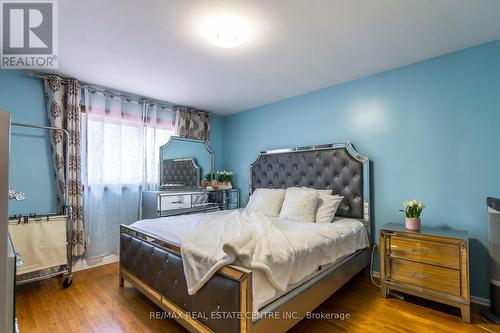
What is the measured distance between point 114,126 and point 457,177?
4150 millimetres

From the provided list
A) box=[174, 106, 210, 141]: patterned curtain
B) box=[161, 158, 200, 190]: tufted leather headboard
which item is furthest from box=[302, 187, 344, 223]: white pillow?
box=[174, 106, 210, 141]: patterned curtain

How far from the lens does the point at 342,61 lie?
99.9 inches

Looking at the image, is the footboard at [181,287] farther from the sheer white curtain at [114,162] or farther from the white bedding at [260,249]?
the sheer white curtain at [114,162]

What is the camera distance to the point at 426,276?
216 cm

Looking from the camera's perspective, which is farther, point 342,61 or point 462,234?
point 342,61

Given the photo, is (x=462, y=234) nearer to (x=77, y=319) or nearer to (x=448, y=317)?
(x=448, y=317)

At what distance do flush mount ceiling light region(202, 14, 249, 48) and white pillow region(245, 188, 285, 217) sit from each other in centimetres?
187

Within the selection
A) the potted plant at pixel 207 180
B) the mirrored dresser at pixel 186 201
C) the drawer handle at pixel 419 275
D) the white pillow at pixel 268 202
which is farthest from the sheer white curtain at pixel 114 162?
the drawer handle at pixel 419 275

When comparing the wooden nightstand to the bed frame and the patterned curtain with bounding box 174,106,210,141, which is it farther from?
the patterned curtain with bounding box 174,106,210,141

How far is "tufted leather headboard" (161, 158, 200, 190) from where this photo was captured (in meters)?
3.87

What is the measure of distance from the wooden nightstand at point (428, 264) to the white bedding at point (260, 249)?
16.7 inches

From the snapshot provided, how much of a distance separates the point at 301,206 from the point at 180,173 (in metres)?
2.23

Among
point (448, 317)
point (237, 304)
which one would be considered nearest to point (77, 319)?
point (237, 304)

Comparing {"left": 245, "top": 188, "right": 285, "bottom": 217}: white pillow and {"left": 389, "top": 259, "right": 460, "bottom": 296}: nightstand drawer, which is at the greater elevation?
{"left": 245, "top": 188, "right": 285, "bottom": 217}: white pillow
